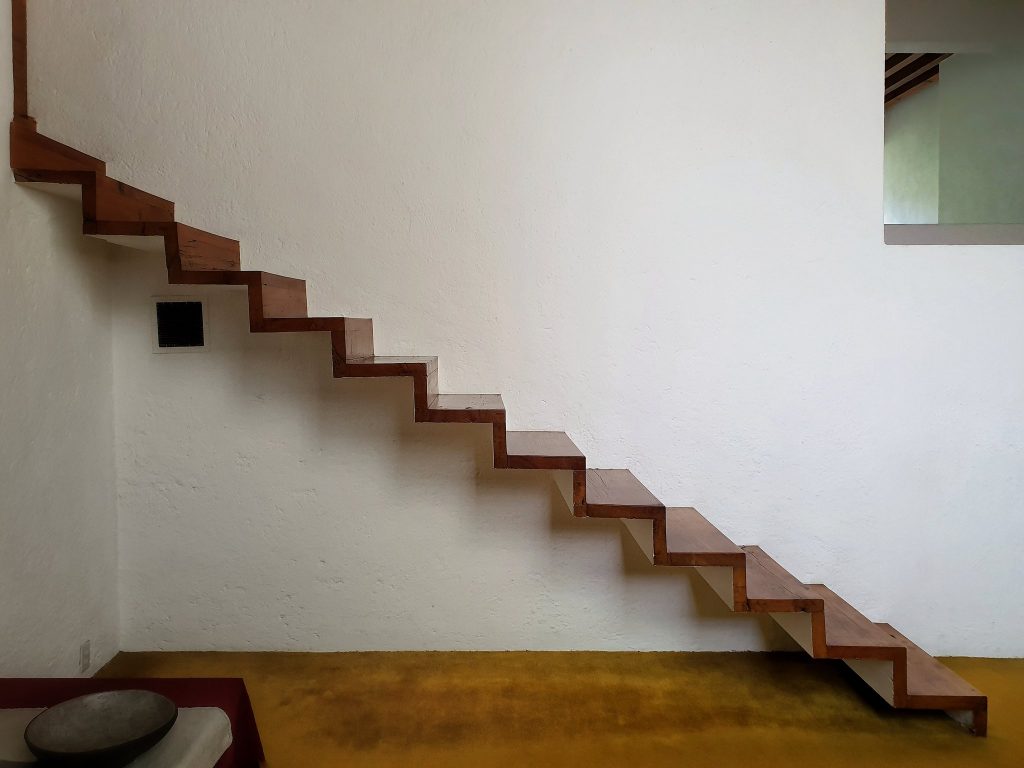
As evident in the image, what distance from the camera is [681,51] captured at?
8.30 feet

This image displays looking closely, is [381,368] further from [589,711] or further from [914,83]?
[914,83]

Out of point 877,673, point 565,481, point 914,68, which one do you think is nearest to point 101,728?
point 565,481

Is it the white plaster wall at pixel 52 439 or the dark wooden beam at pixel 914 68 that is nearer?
the white plaster wall at pixel 52 439

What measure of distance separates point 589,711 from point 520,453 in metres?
0.87

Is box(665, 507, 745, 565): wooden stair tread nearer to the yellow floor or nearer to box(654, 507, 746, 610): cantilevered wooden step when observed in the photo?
box(654, 507, 746, 610): cantilevered wooden step

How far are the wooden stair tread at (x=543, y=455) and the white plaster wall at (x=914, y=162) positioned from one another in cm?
178

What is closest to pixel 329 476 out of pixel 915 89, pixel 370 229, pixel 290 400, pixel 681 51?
pixel 290 400

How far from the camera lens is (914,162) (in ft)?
10.1

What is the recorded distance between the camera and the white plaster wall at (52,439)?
2.04 meters

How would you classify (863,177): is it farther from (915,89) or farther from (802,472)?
(915,89)

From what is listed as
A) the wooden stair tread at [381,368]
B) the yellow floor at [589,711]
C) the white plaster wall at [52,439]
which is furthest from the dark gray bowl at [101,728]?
the wooden stair tread at [381,368]

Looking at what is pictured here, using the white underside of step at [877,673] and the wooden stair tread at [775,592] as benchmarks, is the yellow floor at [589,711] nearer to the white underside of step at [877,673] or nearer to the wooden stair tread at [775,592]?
the white underside of step at [877,673]

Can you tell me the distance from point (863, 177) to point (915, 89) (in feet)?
4.51

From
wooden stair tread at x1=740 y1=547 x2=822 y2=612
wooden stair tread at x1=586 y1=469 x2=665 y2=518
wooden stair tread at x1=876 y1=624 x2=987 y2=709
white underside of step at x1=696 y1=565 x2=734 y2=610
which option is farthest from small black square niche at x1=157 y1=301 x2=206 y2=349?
wooden stair tread at x1=876 y1=624 x2=987 y2=709
